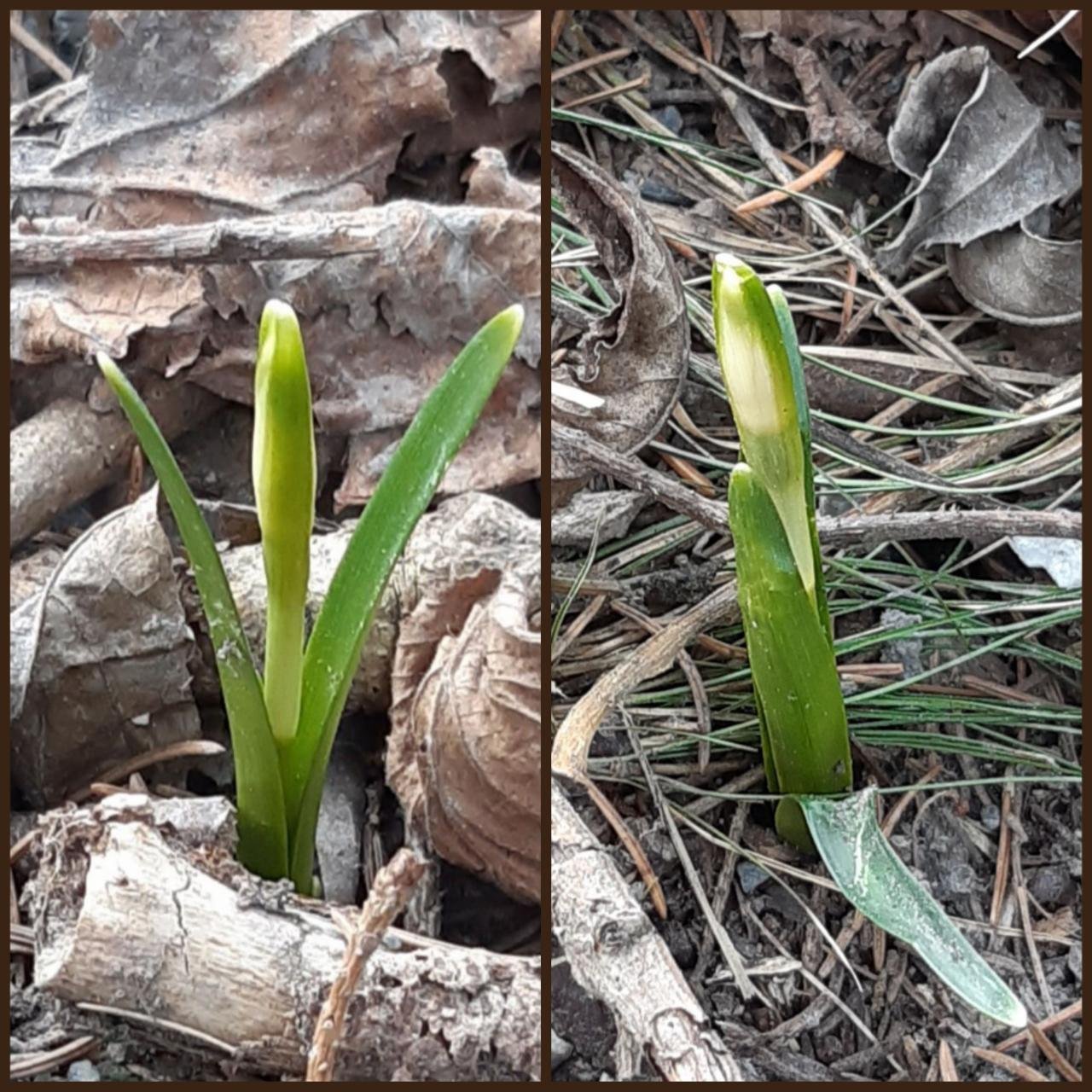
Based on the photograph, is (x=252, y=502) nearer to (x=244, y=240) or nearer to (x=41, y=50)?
(x=244, y=240)

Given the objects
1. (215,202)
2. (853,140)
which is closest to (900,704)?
(853,140)

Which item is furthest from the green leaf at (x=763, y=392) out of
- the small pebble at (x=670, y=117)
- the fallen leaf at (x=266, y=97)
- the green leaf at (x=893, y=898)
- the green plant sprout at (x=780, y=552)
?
the fallen leaf at (x=266, y=97)

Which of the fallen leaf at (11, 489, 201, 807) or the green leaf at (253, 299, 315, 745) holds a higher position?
the green leaf at (253, 299, 315, 745)

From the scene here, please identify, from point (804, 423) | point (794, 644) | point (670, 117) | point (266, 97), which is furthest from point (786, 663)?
point (266, 97)

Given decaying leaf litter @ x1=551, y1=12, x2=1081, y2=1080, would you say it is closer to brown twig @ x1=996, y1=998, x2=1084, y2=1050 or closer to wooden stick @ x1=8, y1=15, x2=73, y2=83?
brown twig @ x1=996, y1=998, x2=1084, y2=1050

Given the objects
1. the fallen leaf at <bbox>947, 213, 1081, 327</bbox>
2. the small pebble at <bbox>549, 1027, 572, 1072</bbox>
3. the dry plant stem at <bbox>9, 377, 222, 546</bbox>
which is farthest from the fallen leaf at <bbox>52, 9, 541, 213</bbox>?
the small pebble at <bbox>549, 1027, 572, 1072</bbox>

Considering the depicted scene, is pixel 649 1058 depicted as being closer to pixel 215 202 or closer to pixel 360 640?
pixel 360 640

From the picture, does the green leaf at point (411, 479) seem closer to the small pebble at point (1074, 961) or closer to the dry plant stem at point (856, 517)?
the dry plant stem at point (856, 517)
